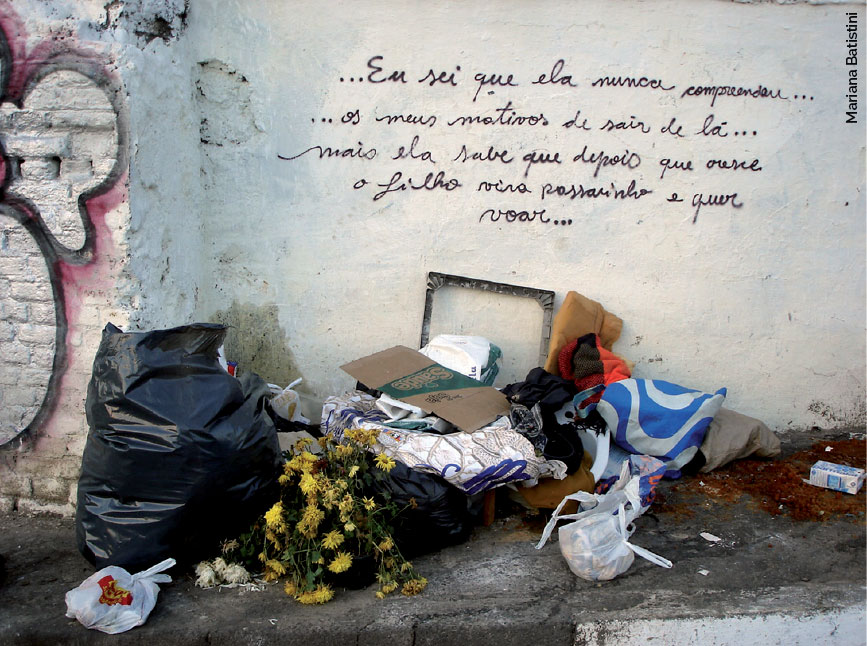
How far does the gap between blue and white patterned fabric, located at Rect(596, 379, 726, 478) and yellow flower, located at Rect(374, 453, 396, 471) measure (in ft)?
3.99

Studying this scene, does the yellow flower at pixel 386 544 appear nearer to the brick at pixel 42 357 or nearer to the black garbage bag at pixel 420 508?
the black garbage bag at pixel 420 508

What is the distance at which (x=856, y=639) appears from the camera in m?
2.66

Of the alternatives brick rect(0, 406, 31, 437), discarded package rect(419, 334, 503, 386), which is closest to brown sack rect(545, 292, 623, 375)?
discarded package rect(419, 334, 503, 386)

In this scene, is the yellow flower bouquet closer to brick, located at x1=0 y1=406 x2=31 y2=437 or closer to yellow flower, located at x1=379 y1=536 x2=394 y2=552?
yellow flower, located at x1=379 y1=536 x2=394 y2=552

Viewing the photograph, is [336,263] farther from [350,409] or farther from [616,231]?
[616,231]

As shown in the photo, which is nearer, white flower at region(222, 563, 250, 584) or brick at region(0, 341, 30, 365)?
white flower at region(222, 563, 250, 584)

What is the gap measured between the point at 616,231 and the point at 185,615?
9.02 feet

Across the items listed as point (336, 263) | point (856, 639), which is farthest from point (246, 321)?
point (856, 639)

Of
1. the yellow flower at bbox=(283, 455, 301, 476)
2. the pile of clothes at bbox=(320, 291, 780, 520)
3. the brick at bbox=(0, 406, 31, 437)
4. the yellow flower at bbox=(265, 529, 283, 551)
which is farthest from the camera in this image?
the brick at bbox=(0, 406, 31, 437)

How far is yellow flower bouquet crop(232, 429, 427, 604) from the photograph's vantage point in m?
2.57

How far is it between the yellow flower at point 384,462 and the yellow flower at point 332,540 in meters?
0.31

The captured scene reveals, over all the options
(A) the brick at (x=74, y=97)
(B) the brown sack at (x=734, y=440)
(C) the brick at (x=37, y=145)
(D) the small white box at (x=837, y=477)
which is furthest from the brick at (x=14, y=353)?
(D) the small white box at (x=837, y=477)

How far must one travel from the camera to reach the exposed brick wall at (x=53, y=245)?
9.92ft

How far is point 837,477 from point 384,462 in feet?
7.49
